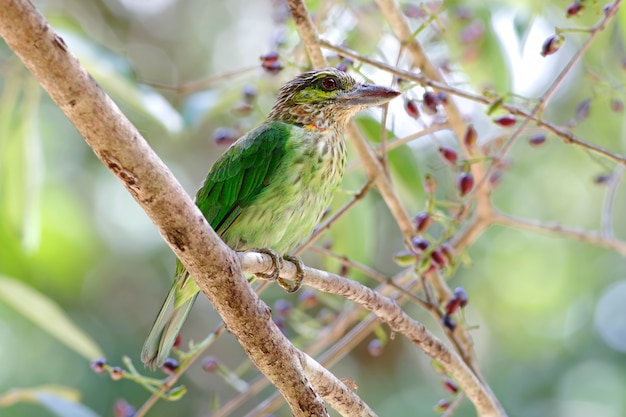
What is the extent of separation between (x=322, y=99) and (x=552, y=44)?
993 millimetres

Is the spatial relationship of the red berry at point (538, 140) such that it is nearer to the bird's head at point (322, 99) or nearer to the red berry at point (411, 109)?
the red berry at point (411, 109)

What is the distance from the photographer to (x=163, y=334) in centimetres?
275

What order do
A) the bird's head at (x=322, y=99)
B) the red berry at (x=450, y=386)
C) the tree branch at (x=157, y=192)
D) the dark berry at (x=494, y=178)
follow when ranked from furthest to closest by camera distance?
1. the dark berry at (x=494, y=178)
2. the bird's head at (x=322, y=99)
3. the red berry at (x=450, y=386)
4. the tree branch at (x=157, y=192)

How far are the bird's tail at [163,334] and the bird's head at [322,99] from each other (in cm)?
84

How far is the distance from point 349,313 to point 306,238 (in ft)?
1.10

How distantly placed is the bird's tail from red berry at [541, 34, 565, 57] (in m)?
1.33

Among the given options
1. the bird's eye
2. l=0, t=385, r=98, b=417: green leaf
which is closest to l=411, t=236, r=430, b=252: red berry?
the bird's eye

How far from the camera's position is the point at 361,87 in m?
3.06

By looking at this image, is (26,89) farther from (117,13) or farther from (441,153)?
(117,13)

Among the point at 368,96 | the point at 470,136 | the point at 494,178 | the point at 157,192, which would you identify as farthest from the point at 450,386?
the point at 157,192

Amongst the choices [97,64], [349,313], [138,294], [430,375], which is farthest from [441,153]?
[138,294]

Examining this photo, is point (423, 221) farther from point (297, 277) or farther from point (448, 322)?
point (297, 277)

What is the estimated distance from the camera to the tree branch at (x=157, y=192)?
1450mm

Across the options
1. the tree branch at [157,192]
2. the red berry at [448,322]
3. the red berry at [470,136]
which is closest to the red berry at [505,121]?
the red berry at [470,136]
